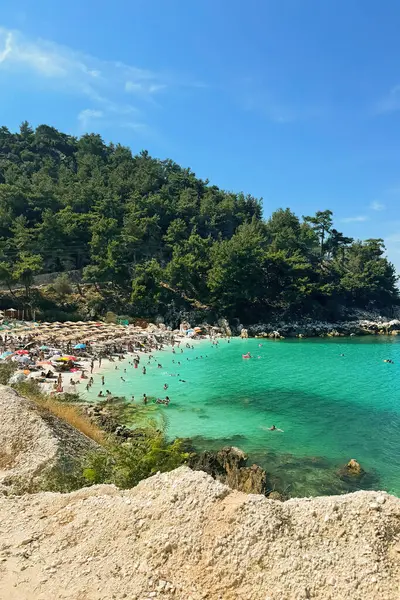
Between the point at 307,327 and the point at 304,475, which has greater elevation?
the point at 307,327

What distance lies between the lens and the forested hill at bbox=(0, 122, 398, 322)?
63312 millimetres

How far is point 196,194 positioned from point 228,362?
61.3m

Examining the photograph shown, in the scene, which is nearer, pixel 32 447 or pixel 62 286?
pixel 32 447

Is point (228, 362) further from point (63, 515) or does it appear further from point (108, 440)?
point (63, 515)

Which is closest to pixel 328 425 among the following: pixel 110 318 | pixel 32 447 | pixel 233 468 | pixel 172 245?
pixel 233 468

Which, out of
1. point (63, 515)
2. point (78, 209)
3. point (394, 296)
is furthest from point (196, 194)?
point (63, 515)

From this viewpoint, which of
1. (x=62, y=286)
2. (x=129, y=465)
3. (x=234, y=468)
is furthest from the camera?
(x=62, y=286)

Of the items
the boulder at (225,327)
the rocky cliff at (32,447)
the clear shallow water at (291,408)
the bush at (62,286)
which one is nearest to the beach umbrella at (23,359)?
the clear shallow water at (291,408)

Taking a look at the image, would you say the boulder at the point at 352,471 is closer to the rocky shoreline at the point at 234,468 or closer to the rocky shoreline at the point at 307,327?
the rocky shoreline at the point at 234,468

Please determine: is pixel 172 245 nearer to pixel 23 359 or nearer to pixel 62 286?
pixel 62 286

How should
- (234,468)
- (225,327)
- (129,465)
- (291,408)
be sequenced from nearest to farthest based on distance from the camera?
(129,465) → (234,468) → (291,408) → (225,327)

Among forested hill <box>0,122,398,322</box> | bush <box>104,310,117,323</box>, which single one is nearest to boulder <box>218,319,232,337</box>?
forested hill <box>0,122,398,322</box>

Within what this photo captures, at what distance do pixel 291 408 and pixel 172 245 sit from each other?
5370 cm

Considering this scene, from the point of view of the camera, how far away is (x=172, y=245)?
74.2m
